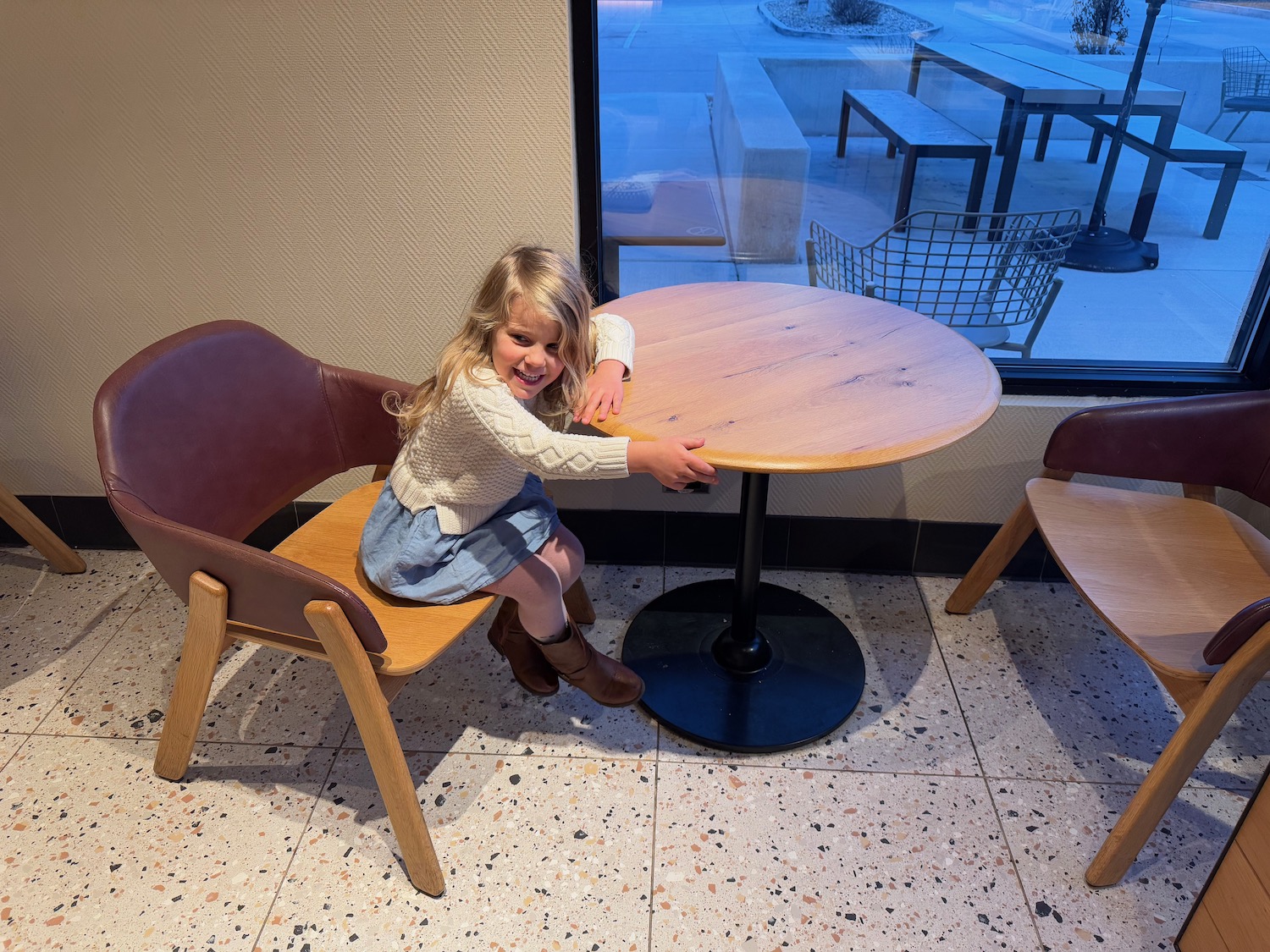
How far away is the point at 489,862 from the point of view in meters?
1.63

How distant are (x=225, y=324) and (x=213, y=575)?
0.52 metres

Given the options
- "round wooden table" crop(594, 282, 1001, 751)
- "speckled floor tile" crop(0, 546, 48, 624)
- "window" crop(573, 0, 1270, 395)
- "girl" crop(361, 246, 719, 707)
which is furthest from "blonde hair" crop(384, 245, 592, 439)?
"speckled floor tile" crop(0, 546, 48, 624)

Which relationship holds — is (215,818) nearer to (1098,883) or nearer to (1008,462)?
(1098,883)

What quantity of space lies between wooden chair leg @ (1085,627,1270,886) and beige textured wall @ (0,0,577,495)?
1522 millimetres

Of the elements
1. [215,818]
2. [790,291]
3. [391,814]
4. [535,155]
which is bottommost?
[215,818]

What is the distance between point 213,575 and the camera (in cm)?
142

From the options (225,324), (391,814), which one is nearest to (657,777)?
(391,814)

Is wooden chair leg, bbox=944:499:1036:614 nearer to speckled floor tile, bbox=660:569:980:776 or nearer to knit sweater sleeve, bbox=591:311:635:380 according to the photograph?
speckled floor tile, bbox=660:569:980:776

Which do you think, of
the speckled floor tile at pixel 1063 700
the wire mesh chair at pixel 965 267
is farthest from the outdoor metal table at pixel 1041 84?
the speckled floor tile at pixel 1063 700

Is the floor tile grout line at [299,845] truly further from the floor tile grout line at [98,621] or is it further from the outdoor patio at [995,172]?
the outdoor patio at [995,172]

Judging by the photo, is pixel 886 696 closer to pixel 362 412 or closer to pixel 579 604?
pixel 579 604

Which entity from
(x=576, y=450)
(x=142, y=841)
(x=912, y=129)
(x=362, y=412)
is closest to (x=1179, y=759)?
(x=576, y=450)

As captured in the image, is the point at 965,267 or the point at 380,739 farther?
the point at 965,267

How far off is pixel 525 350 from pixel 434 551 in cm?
39
